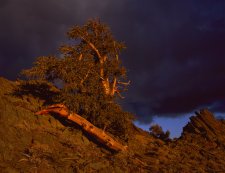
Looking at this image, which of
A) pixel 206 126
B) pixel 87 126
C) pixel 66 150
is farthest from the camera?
pixel 206 126

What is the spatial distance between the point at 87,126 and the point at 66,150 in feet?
15.7

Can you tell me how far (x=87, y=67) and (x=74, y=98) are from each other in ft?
12.7

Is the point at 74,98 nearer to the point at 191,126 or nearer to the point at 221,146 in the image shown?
the point at 221,146

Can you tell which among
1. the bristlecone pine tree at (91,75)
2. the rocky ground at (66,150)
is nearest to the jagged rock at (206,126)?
the rocky ground at (66,150)

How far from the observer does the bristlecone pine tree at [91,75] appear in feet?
103

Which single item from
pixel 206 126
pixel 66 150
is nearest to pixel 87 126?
pixel 66 150

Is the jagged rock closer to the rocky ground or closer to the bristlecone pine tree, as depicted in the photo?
the rocky ground

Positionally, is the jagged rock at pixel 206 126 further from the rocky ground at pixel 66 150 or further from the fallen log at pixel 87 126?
the fallen log at pixel 87 126

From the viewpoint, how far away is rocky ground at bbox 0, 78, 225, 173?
23.0 metres

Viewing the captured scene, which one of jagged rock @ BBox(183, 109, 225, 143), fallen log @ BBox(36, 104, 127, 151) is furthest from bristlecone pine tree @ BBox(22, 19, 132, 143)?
jagged rock @ BBox(183, 109, 225, 143)

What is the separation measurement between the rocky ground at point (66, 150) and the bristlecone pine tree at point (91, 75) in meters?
1.94

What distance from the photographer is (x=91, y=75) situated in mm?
33656

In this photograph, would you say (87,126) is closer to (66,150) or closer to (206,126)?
(66,150)

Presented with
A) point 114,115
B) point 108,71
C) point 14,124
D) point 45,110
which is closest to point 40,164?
point 14,124
